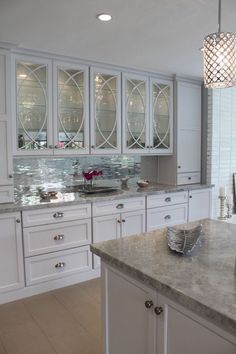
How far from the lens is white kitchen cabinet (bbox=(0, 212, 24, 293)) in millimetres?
2660

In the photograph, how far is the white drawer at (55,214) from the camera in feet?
9.11

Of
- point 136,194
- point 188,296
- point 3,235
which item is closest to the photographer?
point 188,296

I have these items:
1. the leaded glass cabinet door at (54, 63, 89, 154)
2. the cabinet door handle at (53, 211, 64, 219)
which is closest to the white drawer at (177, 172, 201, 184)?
the leaded glass cabinet door at (54, 63, 89, 154)

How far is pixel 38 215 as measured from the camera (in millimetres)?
2822

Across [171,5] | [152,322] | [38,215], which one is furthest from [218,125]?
[152,322]

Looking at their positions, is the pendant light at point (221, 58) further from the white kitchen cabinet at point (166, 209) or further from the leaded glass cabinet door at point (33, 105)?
the white kitchen cabinet at point (166, 209)

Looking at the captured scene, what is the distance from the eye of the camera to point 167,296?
118cm

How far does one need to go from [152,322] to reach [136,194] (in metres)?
2.17

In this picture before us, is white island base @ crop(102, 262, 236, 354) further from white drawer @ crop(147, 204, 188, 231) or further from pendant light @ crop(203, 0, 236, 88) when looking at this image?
white drawer @ crop(147, 204, 188, 231)

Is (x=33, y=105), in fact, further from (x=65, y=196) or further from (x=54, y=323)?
(x=54, y=323)

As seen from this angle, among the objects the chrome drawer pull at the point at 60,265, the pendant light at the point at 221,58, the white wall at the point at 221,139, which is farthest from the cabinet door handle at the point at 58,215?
the white wall at the point at 221,139

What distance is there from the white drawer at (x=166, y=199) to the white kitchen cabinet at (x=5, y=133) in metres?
1.57

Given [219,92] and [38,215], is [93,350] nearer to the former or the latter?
[38,215]

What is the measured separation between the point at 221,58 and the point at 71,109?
211 centimetres
